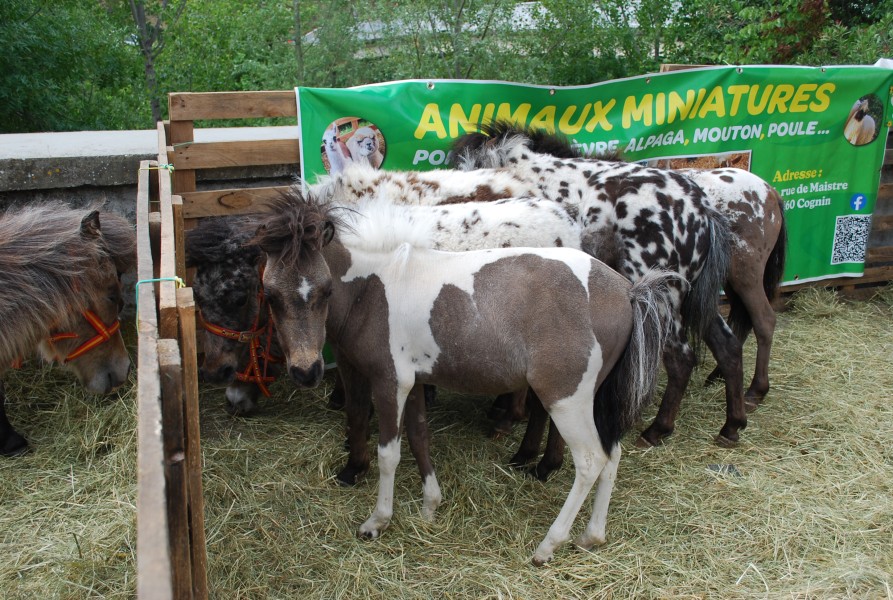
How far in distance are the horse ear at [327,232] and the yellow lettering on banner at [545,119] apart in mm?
2395

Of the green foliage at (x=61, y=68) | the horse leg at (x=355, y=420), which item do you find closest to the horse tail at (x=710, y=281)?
the horse leg at (x=355, y=420)

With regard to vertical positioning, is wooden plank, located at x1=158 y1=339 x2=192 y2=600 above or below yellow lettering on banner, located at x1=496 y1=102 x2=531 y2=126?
below

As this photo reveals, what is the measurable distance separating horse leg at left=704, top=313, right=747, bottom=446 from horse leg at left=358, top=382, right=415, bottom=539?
84.5 inches

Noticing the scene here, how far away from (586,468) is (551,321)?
2.17 ft

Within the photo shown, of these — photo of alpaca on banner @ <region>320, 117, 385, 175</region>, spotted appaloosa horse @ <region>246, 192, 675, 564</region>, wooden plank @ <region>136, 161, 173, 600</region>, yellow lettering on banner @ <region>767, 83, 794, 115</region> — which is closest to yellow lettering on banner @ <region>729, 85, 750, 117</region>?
yellow lettering on banner @ <region>767, 83, 794, 115</region>

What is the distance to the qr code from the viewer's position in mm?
6332

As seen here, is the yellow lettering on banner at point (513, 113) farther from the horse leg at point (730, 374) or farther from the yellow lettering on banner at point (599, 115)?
the horse leg at point (730, 374)

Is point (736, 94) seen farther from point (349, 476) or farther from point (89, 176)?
point (89, 176)

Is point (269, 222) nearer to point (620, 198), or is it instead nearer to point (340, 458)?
point (340, 458)

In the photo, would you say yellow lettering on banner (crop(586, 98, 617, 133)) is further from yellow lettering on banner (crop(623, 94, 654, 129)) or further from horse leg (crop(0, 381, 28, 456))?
horse leg (crop(0, 381, 28, 456))

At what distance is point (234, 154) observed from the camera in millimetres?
4344

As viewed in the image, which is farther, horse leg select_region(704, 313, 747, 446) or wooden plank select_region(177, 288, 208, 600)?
horse leg select_region(704, 313, 747, 446)

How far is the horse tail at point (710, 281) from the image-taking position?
4102 millimetres

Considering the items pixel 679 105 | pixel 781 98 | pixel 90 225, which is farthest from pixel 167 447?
pixel 781 98
